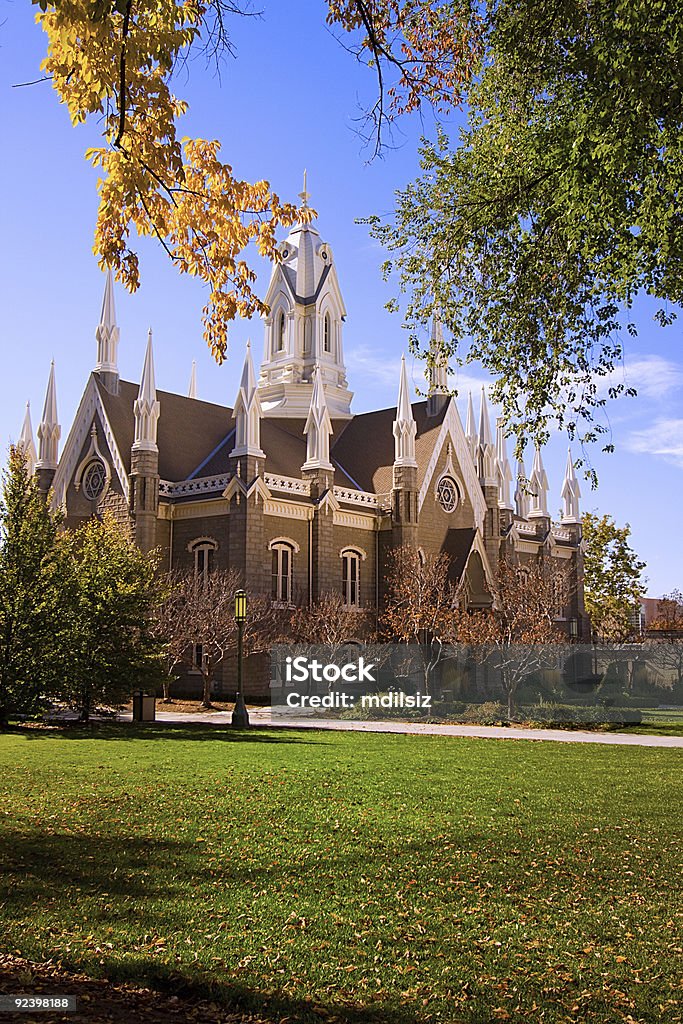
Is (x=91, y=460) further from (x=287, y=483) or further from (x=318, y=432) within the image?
(x=318, y=432)

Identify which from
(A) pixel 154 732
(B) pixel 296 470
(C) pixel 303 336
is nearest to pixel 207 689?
(A) pixel 154 732

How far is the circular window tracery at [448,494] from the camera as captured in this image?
43594mm

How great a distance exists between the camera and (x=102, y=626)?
23.4m

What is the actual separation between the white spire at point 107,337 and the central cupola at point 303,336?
8673 mm

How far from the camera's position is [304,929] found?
5969mm

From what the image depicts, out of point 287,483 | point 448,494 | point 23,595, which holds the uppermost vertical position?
point 448,494

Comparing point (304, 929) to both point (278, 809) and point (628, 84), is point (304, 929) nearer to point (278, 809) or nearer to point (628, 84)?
point (278, 809)

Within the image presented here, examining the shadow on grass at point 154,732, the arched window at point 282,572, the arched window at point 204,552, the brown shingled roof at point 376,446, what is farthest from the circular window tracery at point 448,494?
the shadow on grass at point 154,732

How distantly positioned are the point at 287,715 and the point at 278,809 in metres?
19.1

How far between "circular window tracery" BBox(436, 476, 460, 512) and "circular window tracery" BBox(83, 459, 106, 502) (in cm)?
1563

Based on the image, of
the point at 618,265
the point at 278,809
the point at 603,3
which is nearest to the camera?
the point at 603,3

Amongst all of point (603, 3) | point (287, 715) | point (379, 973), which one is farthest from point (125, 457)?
point (379, 973)

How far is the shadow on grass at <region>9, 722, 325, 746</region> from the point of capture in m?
19.7

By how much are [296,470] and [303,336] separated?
1070 centimetres
